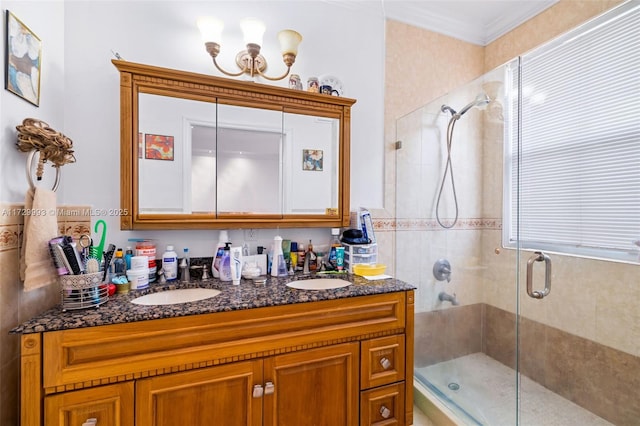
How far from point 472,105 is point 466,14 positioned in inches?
36.9

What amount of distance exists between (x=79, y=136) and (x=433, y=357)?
243 centimetres

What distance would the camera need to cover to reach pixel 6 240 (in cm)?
105

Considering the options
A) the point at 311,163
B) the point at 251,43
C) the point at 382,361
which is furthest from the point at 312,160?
the point at 382,361

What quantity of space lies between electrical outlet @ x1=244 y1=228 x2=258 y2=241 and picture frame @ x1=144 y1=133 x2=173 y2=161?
1.87ft

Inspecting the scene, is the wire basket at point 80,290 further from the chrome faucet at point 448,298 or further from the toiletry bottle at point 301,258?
the chrome faucet at point 448,298

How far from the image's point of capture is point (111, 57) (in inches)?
59.4

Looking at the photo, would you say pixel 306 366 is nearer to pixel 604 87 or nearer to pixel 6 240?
pixel 6 240

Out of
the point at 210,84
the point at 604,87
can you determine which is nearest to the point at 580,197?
the point at 604,87

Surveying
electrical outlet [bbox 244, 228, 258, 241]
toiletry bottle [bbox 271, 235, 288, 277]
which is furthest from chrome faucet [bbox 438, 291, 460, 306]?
electrical outlet [bbox 244, 228, 258, 241]

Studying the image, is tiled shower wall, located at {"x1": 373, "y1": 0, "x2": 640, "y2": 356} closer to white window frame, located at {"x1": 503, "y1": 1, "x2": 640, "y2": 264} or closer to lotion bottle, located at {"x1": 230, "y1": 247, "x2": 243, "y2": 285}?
white window frame, located at {"x1": 503, "y1": 1, "x2": 640, "y2": 264}

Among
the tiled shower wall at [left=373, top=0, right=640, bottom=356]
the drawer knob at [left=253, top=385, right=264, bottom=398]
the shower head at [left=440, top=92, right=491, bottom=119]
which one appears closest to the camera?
the drawer knob at [left=253, top=385, right=264, bottom=398]

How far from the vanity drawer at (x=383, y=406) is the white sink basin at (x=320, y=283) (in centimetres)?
53

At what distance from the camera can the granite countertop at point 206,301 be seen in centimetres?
100

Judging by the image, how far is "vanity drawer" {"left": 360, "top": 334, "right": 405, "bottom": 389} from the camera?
1404 millimetres
